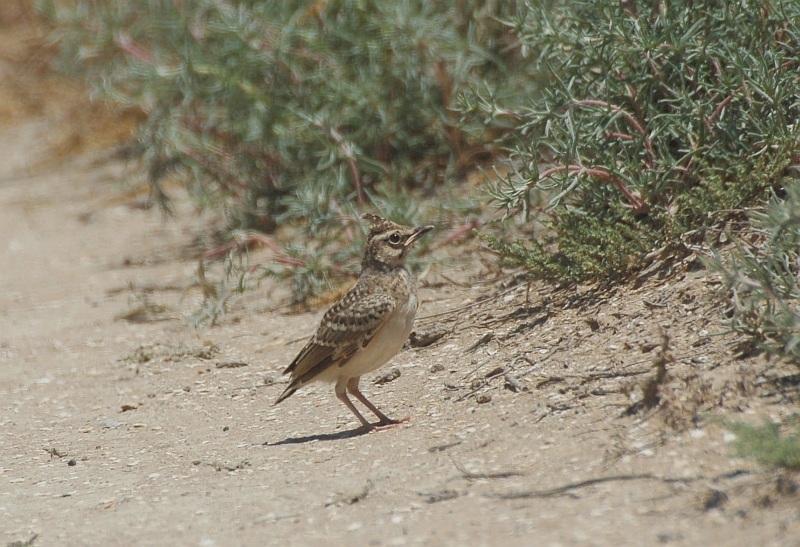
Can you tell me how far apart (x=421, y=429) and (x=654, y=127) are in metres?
2.38

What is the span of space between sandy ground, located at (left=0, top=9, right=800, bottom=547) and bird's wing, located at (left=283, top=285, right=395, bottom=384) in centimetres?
37

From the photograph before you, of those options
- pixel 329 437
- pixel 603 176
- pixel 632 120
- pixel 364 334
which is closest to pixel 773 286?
pixel 603 176

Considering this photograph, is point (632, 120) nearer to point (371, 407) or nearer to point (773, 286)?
point (773, 286)

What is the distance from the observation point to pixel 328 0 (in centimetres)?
975

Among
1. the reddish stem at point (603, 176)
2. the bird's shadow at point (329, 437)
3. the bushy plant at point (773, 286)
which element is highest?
the reddish stem at point (603, 176)

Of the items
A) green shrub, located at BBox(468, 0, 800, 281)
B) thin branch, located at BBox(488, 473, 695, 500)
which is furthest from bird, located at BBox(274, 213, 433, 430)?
thin branch, located at BBox(488, 473, 695, 500)

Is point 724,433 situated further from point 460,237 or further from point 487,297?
point 460,237

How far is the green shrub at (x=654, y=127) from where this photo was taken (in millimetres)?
6453

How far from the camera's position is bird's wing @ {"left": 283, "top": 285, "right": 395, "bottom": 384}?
20.2ft

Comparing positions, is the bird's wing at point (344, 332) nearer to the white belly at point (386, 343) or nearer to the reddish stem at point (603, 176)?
the white belly at point (386, 343)

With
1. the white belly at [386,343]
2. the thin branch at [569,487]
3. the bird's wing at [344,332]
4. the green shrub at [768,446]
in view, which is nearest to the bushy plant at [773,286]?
the green shrub at [768,446]

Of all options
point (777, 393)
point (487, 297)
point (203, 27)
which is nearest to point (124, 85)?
point (203, 27)

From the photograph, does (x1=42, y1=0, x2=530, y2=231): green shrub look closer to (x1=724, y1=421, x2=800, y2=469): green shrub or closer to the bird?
the bird

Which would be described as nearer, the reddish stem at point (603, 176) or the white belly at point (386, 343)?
the white belly at point (386, 343)
